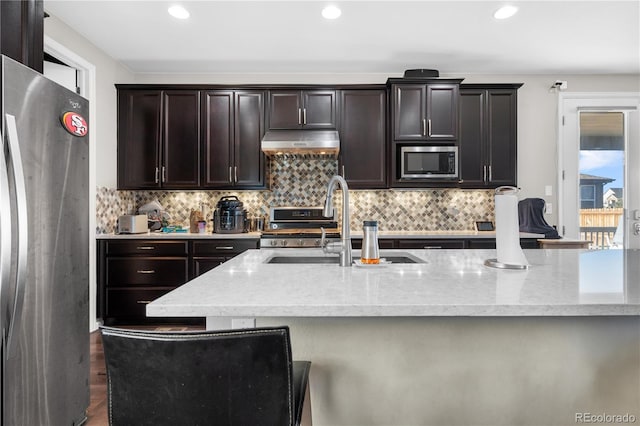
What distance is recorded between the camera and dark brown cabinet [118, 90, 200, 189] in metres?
3.86

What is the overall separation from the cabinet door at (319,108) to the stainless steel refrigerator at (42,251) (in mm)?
2271

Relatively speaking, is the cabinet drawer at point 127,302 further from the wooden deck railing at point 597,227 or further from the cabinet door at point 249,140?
the wooden deck railing at point 597,227

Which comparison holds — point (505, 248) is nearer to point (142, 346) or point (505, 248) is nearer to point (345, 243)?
point (345, 243)

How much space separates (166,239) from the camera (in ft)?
11.7

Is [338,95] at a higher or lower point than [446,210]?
higher

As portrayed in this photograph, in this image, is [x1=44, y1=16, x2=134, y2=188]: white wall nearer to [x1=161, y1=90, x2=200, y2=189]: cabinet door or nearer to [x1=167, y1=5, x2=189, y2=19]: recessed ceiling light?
[x1=161, y1=90, x2=200, y2=189]: cabinet door

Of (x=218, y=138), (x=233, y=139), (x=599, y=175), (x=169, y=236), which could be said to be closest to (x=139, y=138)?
(x=218, y=138)

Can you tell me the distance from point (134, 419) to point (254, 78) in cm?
389

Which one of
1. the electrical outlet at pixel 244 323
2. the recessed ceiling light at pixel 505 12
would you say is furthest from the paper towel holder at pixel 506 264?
the recessed ceiling light at pixel 505 12

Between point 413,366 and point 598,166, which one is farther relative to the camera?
point 598,166

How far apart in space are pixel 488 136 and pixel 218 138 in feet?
9.12

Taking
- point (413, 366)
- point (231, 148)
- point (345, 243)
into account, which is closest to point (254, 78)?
point (231, 148)

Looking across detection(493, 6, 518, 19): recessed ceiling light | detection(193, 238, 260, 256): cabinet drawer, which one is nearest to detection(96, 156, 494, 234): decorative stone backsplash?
detection(193, 238, 260, 256): cabinet drawer

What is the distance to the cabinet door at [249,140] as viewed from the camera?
3875 mm
